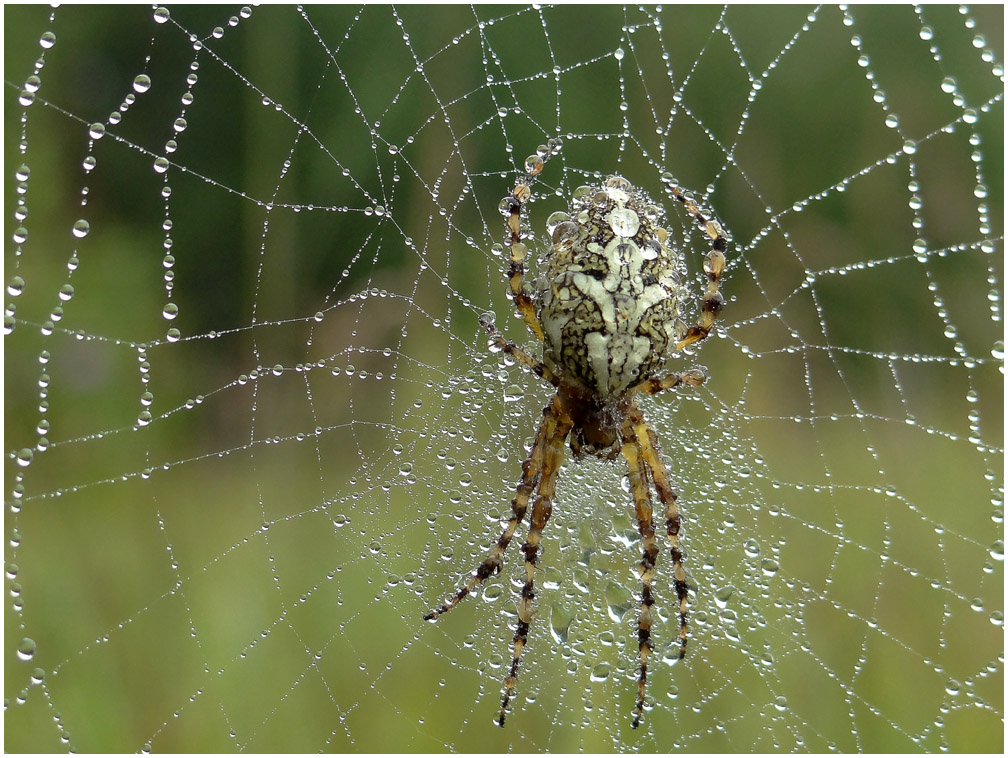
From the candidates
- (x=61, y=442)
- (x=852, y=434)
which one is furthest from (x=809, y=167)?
(x=61, y=442)

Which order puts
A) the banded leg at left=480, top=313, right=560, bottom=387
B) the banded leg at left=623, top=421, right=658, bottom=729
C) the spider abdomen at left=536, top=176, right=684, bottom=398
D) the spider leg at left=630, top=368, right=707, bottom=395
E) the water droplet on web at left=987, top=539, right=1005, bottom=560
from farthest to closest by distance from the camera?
1. the water droplet on web at left=987, top=539, right=1005, bottom=560
2. the banded leg at left=623, top=421, right=658, bottom=729
3. the spider leg at left=630, top=368, right=707, bottom=395
4. the banded leg at left=480, top=313, right=560, bottom=387
5. the spider abdomen at left=536, top=176, right=684, bottom=398

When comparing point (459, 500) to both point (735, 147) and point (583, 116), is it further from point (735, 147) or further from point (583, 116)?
point (735, 147)

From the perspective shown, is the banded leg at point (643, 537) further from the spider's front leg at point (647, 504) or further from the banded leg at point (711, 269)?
the banded leg at point (711, 269)

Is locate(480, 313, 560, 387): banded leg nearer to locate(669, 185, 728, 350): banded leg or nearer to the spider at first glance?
the spider

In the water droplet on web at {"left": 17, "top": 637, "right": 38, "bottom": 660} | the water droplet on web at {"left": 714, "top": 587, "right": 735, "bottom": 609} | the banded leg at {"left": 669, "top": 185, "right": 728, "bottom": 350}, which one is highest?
the banded leg at {"left": 669, "top": 185, "right": 728, "bottom": 350}

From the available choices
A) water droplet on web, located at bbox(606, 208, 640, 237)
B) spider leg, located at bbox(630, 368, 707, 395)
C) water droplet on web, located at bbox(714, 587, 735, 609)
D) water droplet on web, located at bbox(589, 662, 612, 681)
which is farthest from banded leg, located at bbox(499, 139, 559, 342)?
water droplet on web, located at bbox(714, 587, 735, 609)

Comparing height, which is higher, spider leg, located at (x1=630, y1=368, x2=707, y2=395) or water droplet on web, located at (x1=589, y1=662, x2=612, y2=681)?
spider leg, located at (x1=630, y1=368, x2=707, y2=395)

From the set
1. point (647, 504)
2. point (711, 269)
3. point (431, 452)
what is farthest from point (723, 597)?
point (711, 269)
